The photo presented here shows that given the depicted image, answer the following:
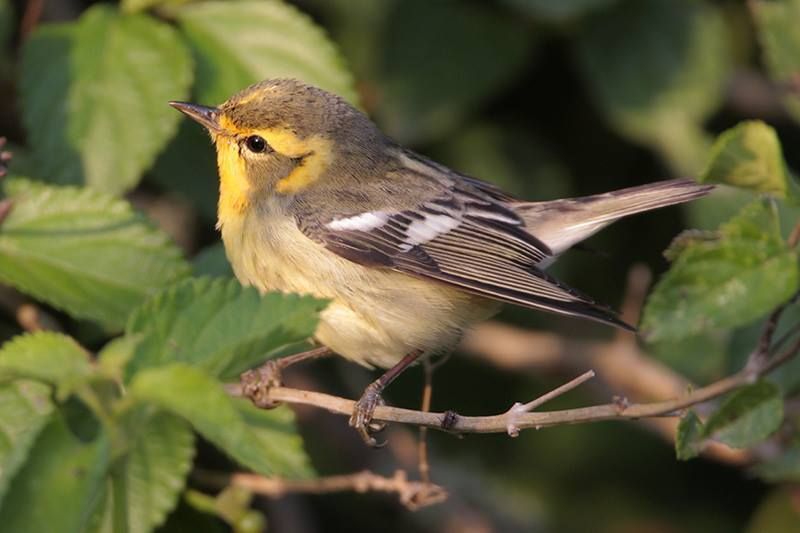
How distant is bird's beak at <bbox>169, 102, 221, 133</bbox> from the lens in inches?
130

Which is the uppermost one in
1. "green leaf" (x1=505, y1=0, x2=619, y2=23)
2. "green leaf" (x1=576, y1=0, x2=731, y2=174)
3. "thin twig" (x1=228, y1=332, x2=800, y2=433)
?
"green leaf" (x1=576, y1=0, x2=731, y2=174)

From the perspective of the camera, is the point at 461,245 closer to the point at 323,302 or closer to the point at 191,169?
the point at 191,169

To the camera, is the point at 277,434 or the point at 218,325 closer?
the point at 218,325

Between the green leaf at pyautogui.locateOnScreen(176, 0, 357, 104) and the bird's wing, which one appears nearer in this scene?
the bird's wing

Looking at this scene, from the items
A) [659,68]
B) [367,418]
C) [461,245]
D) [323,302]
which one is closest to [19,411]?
[323,302]

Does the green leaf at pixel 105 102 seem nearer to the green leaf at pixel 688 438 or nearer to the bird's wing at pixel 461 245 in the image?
the bird's wing at pixel 461 245

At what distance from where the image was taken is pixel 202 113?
134 inches

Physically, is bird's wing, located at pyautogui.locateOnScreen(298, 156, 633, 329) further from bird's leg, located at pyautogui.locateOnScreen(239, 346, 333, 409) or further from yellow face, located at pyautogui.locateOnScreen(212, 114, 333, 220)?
bird's leg, located at pyautogui.locateOnScreen(239, 346, 333, 409)

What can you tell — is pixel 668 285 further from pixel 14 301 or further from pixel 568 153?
pixel 568 153

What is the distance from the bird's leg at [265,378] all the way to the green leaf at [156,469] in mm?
397

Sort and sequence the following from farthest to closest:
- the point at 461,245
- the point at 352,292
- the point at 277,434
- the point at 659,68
→ the point at 659,68 → the point at 461,245 → the point at 352,292 → the point at 277,434

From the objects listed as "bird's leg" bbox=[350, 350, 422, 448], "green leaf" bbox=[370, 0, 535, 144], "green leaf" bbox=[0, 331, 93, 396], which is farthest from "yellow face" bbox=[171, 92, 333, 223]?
"green leaf" bbox=[0, 331, 93, 396]

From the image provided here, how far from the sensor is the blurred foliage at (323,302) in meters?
2.03

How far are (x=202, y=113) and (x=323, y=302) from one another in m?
1.41
